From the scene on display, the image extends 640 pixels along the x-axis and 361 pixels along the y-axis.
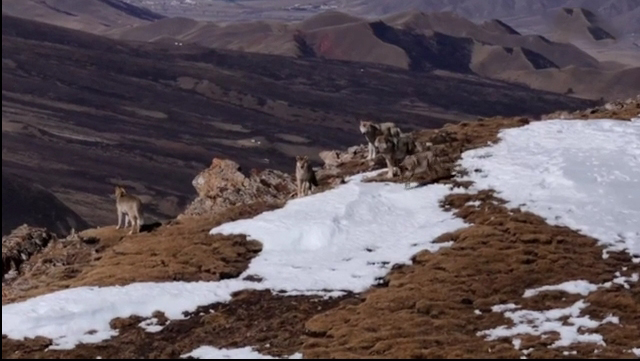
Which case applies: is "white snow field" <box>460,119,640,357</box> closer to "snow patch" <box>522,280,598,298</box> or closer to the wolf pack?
"snow patch" <box>522,280,598,298</box>

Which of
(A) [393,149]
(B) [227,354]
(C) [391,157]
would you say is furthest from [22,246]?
(B) [227,354]

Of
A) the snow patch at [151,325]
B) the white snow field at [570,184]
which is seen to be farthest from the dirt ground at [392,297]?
the white snow field at [570,184]

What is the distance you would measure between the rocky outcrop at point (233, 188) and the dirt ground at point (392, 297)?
13.7 feet

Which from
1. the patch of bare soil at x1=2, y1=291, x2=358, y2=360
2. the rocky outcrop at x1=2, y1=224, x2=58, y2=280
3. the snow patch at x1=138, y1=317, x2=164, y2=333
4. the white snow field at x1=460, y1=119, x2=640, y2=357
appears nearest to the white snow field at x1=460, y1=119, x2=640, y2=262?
the white snow field at x1=460, y1=119, x2=640, y2=357

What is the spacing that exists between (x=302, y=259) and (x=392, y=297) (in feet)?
13.7

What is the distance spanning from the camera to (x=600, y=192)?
104 feet

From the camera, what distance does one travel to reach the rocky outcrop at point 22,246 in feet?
98.5

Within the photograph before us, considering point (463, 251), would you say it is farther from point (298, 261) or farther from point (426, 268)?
point (298, 261)

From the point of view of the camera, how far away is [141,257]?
27.0 metres

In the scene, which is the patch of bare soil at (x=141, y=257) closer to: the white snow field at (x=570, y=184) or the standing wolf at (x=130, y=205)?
the standing wolf at (x=130, y=205)

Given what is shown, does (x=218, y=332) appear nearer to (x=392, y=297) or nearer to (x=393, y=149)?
(x=392, y=297)

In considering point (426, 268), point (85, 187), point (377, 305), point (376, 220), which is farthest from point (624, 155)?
point (85, 187)

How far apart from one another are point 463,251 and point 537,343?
23.2 ft

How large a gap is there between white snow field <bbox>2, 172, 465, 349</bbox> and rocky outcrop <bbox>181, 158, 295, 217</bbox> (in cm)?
400
